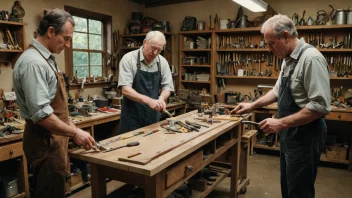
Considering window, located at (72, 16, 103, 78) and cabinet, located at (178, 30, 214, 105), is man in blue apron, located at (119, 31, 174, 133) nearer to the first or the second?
window, located at (72, 16, 103, 78)

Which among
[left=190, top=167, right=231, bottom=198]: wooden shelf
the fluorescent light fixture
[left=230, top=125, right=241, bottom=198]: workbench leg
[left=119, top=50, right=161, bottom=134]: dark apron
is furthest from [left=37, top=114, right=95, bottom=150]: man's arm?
the fluorescent light fixture

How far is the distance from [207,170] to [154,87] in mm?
1021

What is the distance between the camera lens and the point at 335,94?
448cm

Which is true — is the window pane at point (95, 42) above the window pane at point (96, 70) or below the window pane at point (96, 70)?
above

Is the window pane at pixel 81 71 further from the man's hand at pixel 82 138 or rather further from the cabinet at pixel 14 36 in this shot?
the man's hand at pixel 82 138

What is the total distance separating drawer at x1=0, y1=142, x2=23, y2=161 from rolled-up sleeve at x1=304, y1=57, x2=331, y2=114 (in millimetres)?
2570

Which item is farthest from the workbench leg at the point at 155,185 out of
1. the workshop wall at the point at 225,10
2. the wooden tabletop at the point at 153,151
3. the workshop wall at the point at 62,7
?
the workshop wall at the point at 225,10

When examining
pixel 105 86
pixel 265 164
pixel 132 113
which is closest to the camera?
pixel 132 113

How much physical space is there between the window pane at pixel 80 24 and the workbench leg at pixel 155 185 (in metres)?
3.73

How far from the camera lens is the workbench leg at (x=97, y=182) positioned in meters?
1.77

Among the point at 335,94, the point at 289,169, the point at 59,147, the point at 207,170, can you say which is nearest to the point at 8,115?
the point at 59,147

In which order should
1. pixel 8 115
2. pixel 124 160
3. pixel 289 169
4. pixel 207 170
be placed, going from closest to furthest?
pixel 124 160, pixel 289 169, pixel 207 170, pixel 8 115

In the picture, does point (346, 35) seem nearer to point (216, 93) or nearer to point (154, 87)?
point (216, 93)

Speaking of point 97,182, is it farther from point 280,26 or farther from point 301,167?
point 280,26
